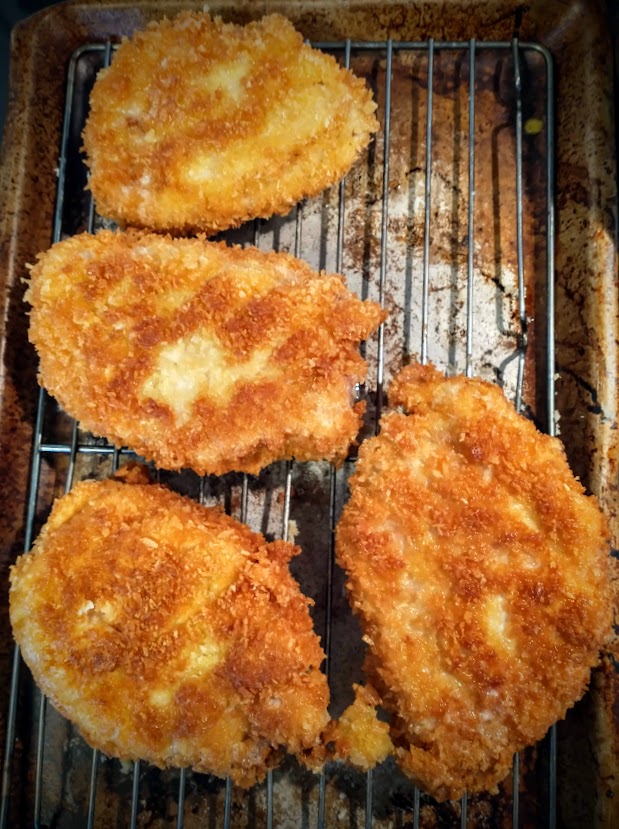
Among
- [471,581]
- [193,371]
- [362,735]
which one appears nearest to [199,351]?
[193,371]

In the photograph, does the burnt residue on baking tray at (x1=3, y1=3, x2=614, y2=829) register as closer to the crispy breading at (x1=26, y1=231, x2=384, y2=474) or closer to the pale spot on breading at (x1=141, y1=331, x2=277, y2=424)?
the crispy breading at (x1=26, y1=231, x2=384, y2=474)

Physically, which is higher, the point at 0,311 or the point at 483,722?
the point at 0,311

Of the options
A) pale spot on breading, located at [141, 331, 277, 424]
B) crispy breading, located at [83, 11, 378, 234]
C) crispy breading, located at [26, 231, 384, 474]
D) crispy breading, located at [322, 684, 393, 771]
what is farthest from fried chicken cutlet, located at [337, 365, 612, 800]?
crispy breading, located at [83, 11, 378, 234]

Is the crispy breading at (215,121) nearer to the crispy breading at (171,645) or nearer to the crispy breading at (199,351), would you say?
the crispy breading at (199,351)

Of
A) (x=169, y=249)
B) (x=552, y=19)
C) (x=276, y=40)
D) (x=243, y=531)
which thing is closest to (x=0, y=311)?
(x=169, y=249)

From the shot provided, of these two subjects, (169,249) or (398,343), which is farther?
(398,343)

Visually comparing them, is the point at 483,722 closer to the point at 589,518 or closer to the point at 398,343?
the point at 589,518

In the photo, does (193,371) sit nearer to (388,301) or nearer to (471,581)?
(388,301)
